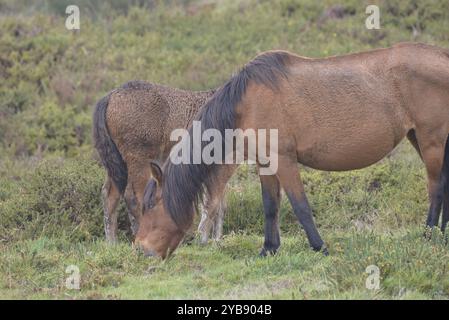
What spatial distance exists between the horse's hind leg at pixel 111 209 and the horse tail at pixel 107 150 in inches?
4.3

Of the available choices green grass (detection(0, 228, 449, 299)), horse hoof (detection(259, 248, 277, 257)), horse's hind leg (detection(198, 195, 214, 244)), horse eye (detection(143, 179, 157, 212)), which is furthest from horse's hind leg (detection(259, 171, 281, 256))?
horse eye (detection(143, 179, 157, 212))

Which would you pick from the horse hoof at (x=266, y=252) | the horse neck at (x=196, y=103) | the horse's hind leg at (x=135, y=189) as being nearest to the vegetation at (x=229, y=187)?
the horse hoof at (x=266, y=252)

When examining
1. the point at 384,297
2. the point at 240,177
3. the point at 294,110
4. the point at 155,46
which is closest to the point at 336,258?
the point at 384,297

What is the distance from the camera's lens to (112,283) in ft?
24.0

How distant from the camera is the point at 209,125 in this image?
8.03 m

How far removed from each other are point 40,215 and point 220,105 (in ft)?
10.4

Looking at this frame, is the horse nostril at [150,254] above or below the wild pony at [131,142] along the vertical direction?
below

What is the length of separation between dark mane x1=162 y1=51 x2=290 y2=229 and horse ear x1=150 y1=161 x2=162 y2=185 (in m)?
0.06

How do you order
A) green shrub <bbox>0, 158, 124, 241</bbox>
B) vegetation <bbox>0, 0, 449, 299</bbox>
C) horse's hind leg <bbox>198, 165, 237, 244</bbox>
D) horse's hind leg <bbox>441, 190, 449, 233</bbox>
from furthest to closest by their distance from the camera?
green shrub <bbox>0, 158, 124, 241</bbox> → horse's hind leg <bbox>441, 190, 449, 233</bbox> → horse's hind leg <bbox>198, 165, 237, 244</bbox> → vegetation <bbox>0, 0, 449, 299</bbox>

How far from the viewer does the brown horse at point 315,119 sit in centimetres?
796

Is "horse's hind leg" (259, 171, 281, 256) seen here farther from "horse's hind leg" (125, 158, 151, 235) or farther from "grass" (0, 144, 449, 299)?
"horse's hind leg" (125, 158, 151, 235)

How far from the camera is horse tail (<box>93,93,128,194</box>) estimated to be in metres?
9.91

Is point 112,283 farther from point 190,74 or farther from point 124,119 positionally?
point 190,74

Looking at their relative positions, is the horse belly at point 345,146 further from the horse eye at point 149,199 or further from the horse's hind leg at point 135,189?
the horse's hind leg at point 135,189
